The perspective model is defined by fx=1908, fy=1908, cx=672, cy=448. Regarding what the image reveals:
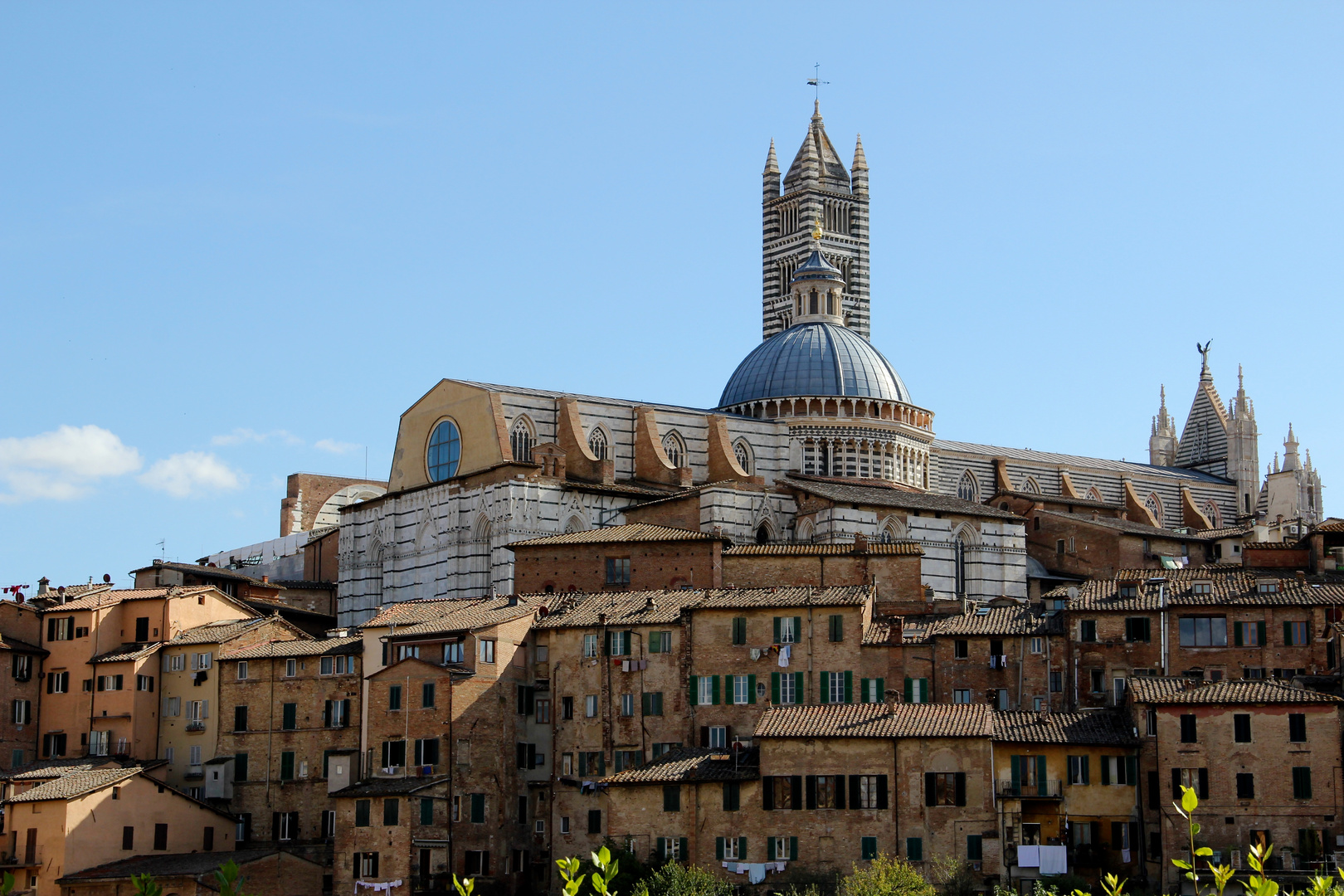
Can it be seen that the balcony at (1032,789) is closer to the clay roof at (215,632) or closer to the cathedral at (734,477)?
the cathedral at (734,477)

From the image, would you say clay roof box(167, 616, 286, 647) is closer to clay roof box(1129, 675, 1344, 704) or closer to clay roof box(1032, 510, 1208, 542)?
clay roof box(1129, 675, 1344, 704)

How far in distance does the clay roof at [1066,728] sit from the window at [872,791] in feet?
8.73

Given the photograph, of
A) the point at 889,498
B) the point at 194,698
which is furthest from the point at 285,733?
the point at 889,498

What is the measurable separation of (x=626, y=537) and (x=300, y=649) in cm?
955

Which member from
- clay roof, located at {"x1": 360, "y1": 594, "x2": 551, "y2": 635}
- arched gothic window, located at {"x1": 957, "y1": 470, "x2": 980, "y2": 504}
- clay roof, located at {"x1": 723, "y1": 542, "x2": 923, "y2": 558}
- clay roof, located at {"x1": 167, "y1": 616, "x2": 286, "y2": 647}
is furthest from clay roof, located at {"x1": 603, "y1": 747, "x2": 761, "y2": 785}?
arched gothic window, located at {"x1": 957, "y1": 470, "x2": 980, "y2": 504}

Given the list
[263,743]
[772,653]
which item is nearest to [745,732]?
[772,653]

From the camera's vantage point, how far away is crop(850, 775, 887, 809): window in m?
39.7

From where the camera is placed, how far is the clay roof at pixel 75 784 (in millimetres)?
43844

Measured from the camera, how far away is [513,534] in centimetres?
6056

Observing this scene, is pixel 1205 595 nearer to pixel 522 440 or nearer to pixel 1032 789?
pixel 1032 789

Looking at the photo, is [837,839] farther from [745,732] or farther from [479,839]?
[479,839]

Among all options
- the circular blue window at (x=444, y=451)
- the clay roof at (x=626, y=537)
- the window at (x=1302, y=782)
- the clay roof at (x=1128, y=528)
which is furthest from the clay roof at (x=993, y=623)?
the circular blue window at (x=444, y=451)

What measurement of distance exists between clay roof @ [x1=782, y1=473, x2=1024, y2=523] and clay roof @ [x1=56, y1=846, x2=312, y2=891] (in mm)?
25325

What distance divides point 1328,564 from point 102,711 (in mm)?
33869
